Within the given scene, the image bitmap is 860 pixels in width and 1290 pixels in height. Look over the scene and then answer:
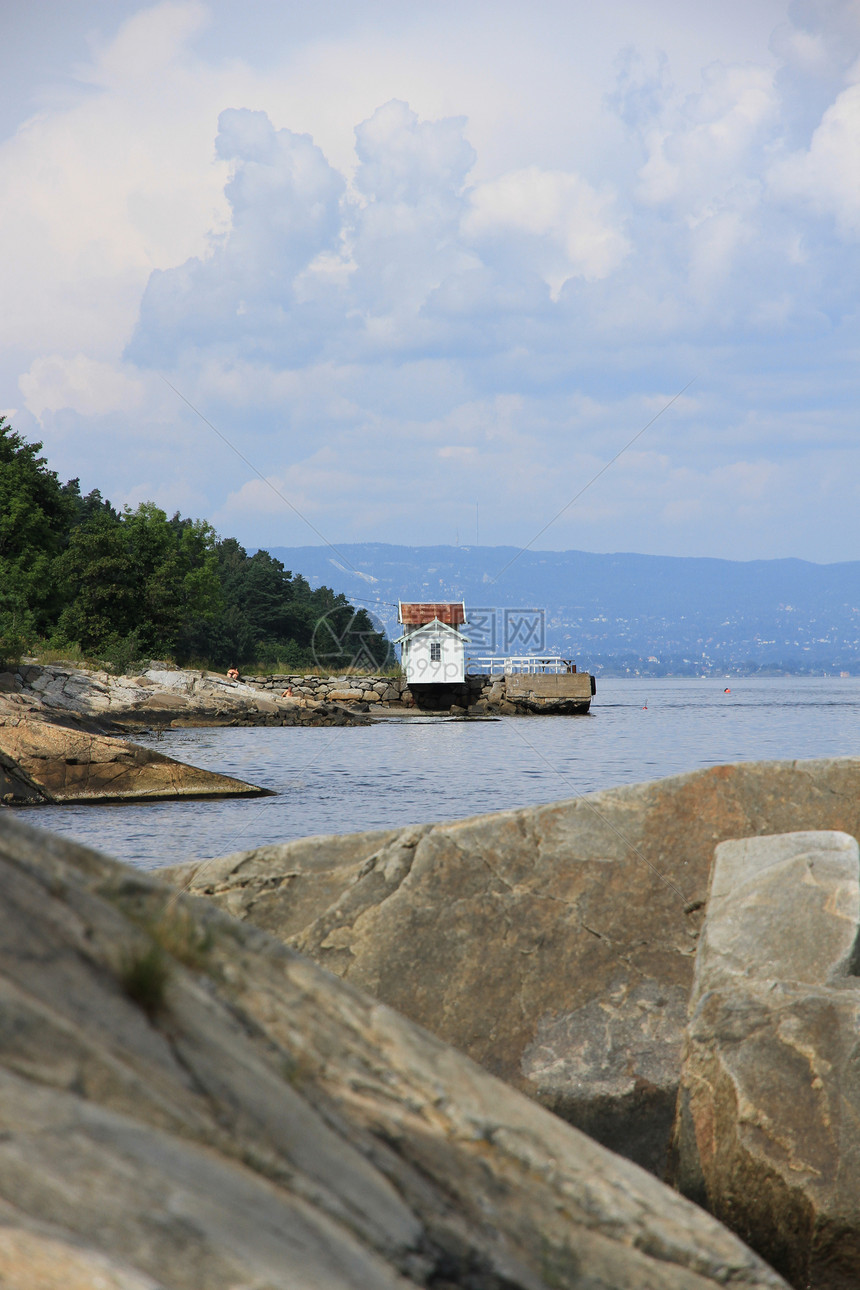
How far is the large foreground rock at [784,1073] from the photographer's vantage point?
12.4 feet

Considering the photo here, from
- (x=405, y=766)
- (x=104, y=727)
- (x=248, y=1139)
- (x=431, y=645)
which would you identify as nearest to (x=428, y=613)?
(x=431, y=645)

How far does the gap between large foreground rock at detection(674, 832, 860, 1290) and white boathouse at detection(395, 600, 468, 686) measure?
5886 cm

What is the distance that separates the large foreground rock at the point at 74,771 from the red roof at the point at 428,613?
1746 inches

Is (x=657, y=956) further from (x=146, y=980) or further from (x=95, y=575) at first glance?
(x=95, y=575)

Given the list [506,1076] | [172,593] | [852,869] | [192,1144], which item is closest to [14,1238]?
[192,1144]

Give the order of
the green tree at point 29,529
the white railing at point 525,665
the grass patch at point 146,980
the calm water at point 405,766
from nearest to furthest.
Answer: the grass patch at point 146,980, the calm water at point 405,766, the green tree at point 29,529, the white railing at point 525,665

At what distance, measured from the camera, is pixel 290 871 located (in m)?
5.55

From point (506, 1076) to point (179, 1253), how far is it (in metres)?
3.38

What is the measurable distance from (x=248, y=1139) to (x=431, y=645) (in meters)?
61.8

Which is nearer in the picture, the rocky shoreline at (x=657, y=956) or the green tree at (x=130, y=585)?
the rocky shoreline at (x=657, y=956)

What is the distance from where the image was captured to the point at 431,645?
2515 inches

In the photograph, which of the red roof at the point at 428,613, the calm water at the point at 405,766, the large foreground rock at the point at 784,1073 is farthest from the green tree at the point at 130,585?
the large foreground rock at the point at 784,1073

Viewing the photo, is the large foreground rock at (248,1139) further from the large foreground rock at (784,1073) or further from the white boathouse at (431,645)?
the white boathouse at (431,645)

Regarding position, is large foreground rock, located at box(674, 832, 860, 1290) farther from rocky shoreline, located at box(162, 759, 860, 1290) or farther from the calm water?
the calm water
